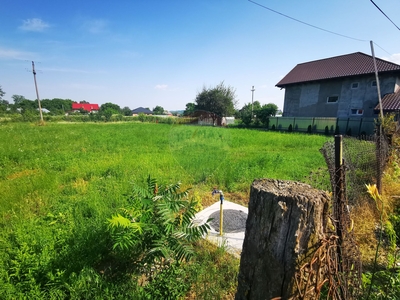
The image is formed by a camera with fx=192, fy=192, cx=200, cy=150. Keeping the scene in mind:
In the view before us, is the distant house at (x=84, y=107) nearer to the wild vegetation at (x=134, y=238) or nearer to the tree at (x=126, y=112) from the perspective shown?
the tree at (x=126, y=112)

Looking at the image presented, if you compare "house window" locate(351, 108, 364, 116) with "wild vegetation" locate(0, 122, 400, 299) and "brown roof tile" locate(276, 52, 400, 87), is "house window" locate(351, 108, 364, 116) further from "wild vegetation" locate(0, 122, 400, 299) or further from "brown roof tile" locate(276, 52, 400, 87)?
"wild vegetation" locate(0, 122, 400, 299)

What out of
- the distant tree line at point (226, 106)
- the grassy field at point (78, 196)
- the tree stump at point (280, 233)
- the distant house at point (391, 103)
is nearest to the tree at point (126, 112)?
the distant tree line at point (226, 106)

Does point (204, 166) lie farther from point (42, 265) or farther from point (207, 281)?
point (42, 265)

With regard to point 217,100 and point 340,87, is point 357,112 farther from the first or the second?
point 217,100

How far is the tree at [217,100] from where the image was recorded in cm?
3144

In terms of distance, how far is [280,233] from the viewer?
2.84ft

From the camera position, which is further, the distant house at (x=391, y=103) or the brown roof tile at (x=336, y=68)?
the brown roof tile at (x=336, y=68)

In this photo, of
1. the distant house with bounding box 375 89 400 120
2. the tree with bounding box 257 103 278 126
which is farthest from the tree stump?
the tree with bounding box 257 103 278 126

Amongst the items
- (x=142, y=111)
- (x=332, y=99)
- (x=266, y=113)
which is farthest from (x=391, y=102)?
(x=142, y=111)

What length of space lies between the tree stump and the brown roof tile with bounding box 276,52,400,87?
22894 mm

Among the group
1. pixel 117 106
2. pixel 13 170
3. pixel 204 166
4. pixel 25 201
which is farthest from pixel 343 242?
pixel 117 106

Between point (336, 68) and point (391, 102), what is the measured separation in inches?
285

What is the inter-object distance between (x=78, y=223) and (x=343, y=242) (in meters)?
3.29

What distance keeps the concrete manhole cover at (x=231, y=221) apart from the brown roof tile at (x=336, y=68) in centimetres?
2130
